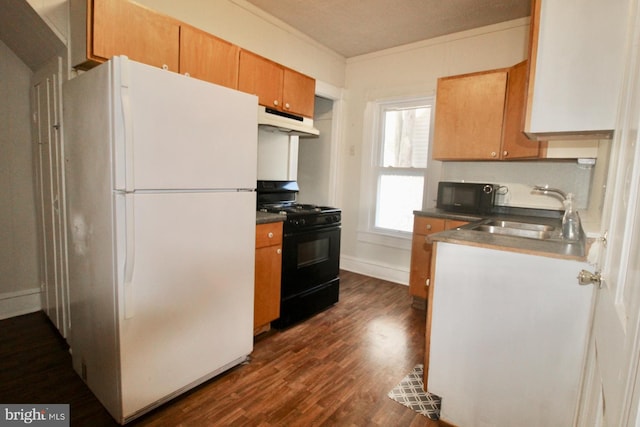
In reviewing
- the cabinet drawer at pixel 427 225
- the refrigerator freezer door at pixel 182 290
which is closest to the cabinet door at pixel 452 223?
the cabinet drawer at pixel 427 225

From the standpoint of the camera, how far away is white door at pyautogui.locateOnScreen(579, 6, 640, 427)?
524 mm

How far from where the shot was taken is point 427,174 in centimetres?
368

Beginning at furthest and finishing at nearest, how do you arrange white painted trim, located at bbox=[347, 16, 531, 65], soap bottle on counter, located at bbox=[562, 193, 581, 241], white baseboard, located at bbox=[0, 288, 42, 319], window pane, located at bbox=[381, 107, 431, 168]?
1. window pane, located at bbox=[381, 107, 431, 168]
2. white painted trim, located at bbox=[347, 16, 531, 65]
3. white baseboard, located at bbox=[0, 288, 42, 319]
4. soap bottle on counter, located at bbox=[562, 193, 581, 241]

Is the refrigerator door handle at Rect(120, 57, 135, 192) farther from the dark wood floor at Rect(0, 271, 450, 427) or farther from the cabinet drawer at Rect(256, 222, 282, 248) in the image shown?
the dark wood floor at Rect(0, 271, 450, 427)

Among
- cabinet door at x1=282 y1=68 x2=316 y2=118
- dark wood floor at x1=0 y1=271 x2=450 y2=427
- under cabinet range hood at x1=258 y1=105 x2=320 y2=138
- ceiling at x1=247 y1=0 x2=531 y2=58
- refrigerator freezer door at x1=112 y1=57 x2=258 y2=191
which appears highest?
ceiling at x1=247 y1=0 x2=531 y2=58

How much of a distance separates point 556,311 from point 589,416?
0.47 metres

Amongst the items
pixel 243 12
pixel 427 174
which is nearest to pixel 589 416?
pixel 427 174

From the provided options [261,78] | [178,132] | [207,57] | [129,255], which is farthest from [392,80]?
[129,255]

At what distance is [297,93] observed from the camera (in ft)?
9.78

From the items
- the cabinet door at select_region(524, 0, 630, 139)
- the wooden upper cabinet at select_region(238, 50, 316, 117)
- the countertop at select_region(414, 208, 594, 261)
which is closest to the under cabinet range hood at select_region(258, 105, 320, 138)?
the wooden upper cabinet at select_region(238, 50, 316, 117)

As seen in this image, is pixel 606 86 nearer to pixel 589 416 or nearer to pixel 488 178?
pixel 589 416

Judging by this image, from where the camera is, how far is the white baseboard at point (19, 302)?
261cm

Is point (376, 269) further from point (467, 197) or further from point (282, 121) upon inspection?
point (282, 121)

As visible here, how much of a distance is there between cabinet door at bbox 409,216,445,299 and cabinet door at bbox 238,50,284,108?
1.70 metres
